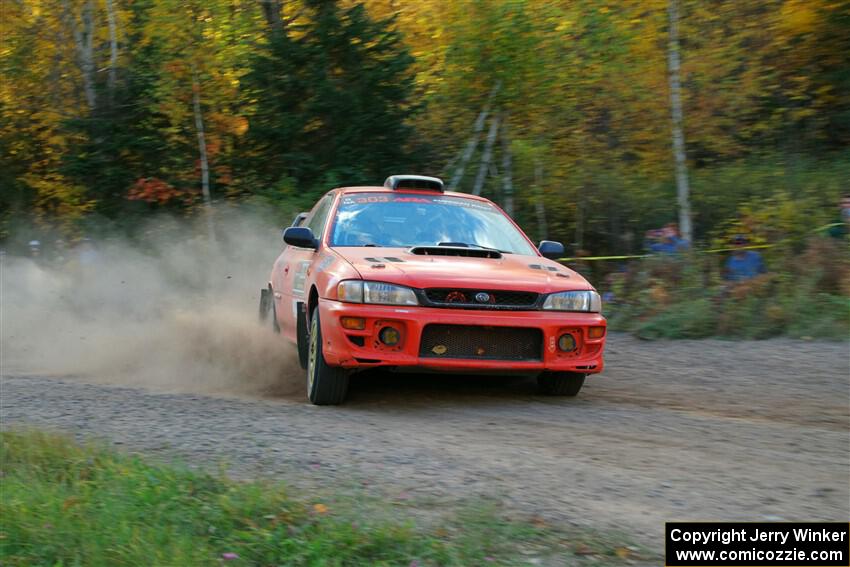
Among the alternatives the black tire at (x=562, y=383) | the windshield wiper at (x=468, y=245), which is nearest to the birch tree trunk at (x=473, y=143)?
the windshield wiper at (x=468, y=245)

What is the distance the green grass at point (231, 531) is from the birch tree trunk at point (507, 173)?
1215cm

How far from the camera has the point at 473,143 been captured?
1691 centimetres

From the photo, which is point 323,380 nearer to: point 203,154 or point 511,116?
point 511,116

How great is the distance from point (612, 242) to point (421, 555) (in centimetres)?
1213

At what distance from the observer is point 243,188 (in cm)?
1866

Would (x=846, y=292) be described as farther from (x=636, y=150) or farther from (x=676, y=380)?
(x=636, y=150)

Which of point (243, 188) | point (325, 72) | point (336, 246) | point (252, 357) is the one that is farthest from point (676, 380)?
point (243, 188)

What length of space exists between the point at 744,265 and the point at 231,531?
30.6ft

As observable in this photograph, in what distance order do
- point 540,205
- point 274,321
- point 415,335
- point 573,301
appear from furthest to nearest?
point 540,205 → point 274,321 → point 573,301 → point 415,335

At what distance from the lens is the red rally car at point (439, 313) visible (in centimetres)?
645

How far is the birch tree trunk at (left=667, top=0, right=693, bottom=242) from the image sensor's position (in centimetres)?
1447

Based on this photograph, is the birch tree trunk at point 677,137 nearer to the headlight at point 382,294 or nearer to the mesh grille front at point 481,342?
the mesh grille front at point 481,342

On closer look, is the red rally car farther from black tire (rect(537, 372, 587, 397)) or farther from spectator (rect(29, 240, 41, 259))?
spectator (rect(29, 240, 41, 259))

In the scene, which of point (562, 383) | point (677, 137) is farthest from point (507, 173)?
point (562, 383)
